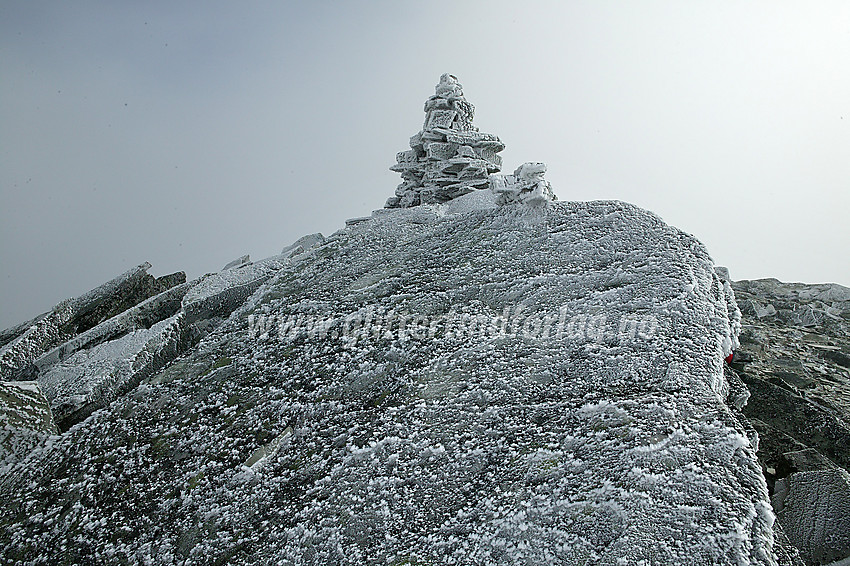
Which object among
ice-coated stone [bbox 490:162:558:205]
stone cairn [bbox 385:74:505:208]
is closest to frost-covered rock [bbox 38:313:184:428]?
ice-coated stone [bbox 490:162:558:205]

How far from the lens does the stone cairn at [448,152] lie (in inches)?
221

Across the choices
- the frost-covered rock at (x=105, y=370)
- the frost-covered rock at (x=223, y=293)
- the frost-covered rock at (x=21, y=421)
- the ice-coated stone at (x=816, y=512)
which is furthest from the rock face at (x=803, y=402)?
the frost-covered rock at (x=21, y=421)

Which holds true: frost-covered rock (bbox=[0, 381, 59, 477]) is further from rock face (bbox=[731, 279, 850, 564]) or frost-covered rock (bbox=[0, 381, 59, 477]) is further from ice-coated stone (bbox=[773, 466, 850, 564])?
ice-coated stone (bbox=[773, 466, 850, 564])

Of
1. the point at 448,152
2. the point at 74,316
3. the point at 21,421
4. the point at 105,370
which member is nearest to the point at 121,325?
the point at 74,316

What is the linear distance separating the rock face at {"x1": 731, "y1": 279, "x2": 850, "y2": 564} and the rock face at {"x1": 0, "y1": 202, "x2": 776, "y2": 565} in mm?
831

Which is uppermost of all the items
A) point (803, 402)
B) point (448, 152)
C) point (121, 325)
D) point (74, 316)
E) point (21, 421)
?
point (448, 152)

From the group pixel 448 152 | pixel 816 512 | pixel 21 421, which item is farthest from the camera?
pixel 448 152

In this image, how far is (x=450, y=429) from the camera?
2.15 m

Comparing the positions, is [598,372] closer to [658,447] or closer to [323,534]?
[658,447]

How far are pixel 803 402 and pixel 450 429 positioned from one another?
2.95 meters

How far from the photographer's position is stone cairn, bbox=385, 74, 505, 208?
5621 millimetres

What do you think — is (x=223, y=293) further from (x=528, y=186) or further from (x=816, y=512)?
(x=816, y=512)

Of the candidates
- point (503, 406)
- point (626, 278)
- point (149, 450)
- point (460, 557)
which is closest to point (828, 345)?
point (626, 278)

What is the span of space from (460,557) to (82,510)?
162 centimetres
